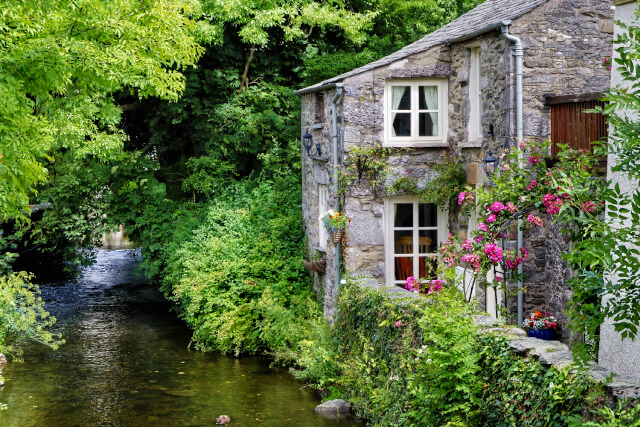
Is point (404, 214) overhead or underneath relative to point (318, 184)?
underneath

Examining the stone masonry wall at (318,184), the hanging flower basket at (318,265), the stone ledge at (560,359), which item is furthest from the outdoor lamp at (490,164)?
Answer: the hanging flower basket at (318,265)

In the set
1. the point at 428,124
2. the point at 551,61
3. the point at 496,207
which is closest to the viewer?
the point at 496,207

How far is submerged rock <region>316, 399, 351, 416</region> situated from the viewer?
11180 mm

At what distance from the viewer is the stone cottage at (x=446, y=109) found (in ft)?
36.0

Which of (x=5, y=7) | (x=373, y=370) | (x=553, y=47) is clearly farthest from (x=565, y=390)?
(x=5, y=7)

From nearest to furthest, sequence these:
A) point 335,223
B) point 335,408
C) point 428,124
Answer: point 335,408 < point 335,223 < point 428,124

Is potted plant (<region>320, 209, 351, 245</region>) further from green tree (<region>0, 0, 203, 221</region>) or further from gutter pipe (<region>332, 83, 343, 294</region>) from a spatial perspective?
green tree (<region>0, 0, 203, 221</region>)

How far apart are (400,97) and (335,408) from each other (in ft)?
17.5

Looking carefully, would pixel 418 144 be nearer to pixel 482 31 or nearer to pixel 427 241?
pixel 427 241

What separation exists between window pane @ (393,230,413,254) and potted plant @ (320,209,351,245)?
934 mm

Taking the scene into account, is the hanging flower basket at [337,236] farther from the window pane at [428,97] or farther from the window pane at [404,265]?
the window pane at [428,97]

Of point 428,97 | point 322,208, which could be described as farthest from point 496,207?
point 322,208

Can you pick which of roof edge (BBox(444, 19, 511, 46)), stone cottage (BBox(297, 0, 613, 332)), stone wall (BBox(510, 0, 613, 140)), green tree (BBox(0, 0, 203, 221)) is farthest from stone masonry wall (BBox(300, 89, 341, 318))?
stone wall (BBox(510, 0, 613, 140))

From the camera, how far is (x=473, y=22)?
1320 cm
